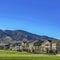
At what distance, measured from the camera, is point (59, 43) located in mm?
141250

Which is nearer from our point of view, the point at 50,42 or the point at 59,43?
the point at 59,43

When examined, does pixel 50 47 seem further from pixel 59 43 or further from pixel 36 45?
pixel 36 45

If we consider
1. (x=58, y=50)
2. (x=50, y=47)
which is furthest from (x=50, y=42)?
(x=58, y=50)

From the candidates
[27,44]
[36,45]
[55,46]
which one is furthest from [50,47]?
[27,44]

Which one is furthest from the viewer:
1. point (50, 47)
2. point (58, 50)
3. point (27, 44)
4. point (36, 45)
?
point (27, 44)

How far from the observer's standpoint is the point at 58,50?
446ft

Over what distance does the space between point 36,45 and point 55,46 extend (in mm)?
38397

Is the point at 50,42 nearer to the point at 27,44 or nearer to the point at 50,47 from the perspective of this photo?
the point at 50,47

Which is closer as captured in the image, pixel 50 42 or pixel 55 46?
pixel 55 46

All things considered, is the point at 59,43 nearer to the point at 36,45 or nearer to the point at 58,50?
the point at 58,50

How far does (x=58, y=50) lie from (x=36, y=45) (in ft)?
146

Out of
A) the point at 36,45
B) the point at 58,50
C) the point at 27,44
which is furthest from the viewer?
the point at 27,44

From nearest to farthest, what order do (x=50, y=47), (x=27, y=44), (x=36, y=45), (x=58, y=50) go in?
(x=58, y=50)
(x=50, y=47)
(x=36, y=45)
(x=27, y=44)

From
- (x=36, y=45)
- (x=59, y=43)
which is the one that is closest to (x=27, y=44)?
(x=36, y=45)
